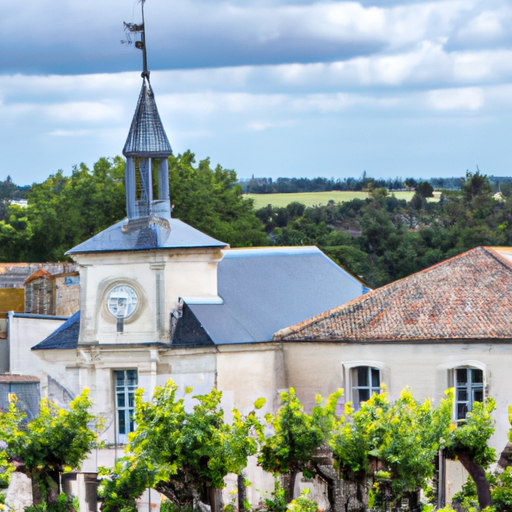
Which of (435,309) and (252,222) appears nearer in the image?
(435,309)

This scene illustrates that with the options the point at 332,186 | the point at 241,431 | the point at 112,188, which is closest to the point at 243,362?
the point at 241,431

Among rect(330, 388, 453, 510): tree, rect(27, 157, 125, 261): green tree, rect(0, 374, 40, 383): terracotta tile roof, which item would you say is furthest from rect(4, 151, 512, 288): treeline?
rect(330, 388, 453, 510): tree

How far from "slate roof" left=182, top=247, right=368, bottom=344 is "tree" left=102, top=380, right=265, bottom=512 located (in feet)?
18.6

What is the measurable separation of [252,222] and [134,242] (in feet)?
165

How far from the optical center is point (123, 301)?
4991 cm

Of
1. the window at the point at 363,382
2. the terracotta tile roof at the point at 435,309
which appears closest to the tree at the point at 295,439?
the window at the point at 363,382

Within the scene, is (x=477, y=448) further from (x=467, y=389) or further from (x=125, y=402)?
(x=125, y=402)

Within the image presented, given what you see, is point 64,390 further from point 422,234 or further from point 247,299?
point 422,234

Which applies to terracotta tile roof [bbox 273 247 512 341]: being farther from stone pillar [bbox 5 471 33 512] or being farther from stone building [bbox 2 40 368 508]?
stone pillar [bbox 5 471 33 512]

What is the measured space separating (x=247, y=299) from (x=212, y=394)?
28.7 feet

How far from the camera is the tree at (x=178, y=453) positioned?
42.3 m

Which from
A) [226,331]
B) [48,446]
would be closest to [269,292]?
[226,331]

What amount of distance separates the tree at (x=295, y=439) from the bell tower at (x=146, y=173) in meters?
9.12

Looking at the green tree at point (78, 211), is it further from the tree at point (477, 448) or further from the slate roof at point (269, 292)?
the tree at point (477, 448)
